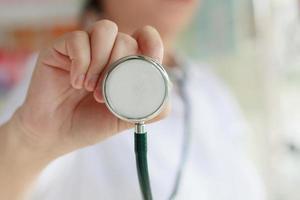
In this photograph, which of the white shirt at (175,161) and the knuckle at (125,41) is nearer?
the knuckle at (125,41)

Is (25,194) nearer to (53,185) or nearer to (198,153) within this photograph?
(53,185)

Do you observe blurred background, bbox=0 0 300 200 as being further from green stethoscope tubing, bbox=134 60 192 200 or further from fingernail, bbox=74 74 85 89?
fingernail, bbox=74 74 85 89

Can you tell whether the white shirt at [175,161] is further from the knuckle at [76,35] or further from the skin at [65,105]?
the knuckle at [76,35]

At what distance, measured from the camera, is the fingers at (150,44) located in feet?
1.32

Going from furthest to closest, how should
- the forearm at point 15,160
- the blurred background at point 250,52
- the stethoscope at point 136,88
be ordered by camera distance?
the blurred background at point 250,52 → the forearm at point 15,160 → the stethoscope at point 136,88

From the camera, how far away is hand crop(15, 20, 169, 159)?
401 millimetres

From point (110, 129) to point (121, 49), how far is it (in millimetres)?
97

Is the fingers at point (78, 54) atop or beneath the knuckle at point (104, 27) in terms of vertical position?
beneath

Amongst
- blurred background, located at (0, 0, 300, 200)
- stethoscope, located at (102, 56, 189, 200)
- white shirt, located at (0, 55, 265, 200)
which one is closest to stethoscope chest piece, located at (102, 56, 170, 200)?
stethoscope, located at (102, 56, 189, 200)

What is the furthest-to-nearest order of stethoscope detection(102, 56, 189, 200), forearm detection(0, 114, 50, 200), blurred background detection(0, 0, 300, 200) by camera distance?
blurred background detection(0, 0, 300, 200)
forearm detection(0, 114, 50, 200)
stethoscope detection(102, 56, 189, 200)

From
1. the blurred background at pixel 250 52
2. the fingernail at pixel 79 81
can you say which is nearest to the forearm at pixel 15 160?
the fingernail at pixel 79 81

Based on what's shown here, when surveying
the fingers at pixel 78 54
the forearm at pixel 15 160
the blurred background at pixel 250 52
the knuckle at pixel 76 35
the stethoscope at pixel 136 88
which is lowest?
the forearm at pixel 15 160

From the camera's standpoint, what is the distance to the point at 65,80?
1.49ft

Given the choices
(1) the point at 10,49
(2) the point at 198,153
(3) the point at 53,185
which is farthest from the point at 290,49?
(3) the point at 53,185
